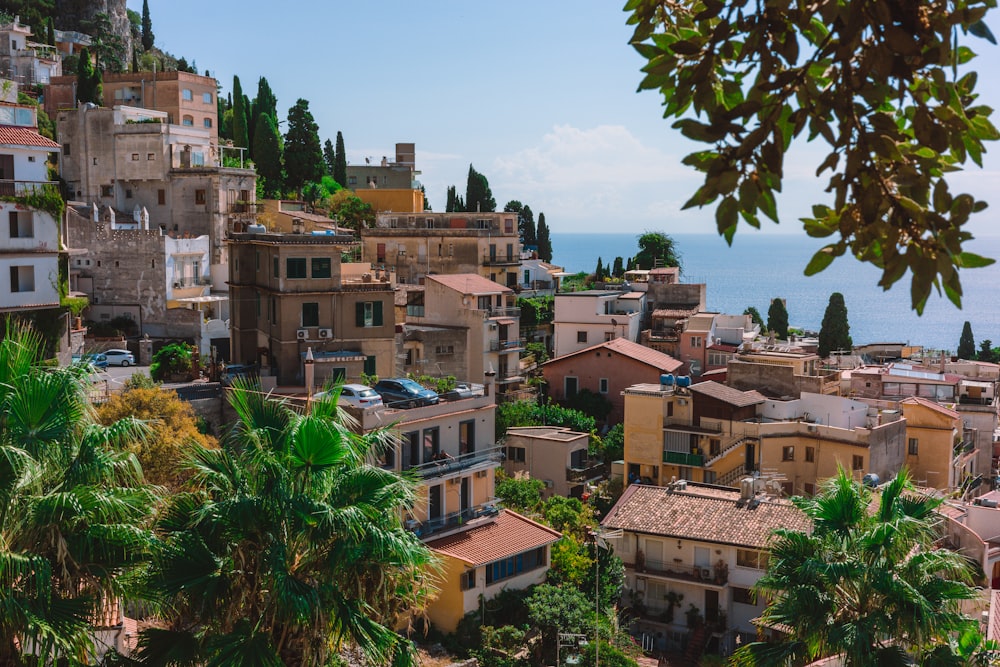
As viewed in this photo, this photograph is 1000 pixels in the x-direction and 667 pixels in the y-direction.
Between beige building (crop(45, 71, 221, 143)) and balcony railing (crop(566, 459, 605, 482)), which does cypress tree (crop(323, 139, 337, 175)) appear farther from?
balcony railing (crop(566, 459, 605, 482))

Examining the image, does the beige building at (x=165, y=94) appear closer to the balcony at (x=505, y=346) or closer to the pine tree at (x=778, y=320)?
the balcony at (x=505, y=346)

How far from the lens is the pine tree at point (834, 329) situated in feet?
156

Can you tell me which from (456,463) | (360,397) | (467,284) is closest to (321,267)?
(360,397)

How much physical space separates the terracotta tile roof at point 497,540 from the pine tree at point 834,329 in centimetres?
2637

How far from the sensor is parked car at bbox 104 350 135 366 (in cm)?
3209

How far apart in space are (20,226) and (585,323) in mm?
22974

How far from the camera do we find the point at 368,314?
2766 centimetres

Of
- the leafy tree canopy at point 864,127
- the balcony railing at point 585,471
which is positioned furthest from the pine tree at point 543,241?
the leafy tree canopy at point 864,127

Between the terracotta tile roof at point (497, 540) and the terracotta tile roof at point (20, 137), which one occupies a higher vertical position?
the terracotta tile roof at point (20, 137)

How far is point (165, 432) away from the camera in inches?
747

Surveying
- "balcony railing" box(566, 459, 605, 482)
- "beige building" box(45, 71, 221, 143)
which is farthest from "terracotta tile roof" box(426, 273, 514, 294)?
"beige building" box(45, 71, 221, 143)

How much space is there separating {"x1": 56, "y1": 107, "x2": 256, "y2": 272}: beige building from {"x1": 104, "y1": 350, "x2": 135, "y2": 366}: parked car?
31.7 ft

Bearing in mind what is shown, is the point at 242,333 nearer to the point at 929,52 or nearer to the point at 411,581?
the point at 411,581

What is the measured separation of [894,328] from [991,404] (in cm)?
10470
